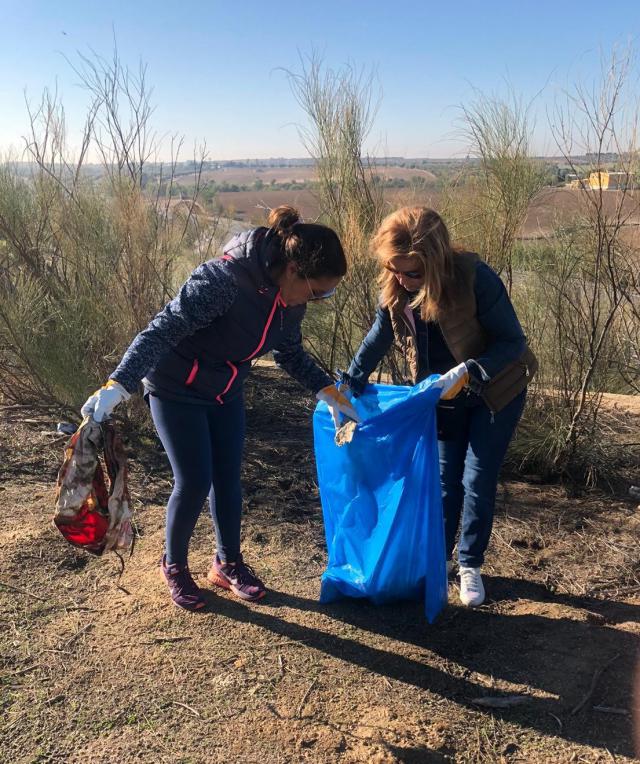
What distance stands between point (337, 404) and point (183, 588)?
0.94 metres

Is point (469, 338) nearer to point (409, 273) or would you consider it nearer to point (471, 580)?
point (409, 273)

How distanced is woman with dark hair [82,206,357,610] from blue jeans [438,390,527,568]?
424 millimetres

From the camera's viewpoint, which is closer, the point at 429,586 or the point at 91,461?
the point at 91,461

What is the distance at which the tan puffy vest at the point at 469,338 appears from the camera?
212cm

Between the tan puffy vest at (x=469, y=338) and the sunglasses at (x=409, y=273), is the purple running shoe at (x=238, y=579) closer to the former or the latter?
the tan puffy vest at (x=469, y=338)

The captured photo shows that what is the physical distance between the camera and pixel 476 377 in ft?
7.14

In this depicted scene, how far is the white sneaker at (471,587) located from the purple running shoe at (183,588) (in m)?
1.01

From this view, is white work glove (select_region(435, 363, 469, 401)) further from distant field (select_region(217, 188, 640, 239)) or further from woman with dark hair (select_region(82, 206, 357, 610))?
distant field (select_region(217, 188, 640, 239))

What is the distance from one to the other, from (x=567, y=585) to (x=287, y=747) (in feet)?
4.54

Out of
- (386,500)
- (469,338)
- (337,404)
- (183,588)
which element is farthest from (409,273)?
(183,588)

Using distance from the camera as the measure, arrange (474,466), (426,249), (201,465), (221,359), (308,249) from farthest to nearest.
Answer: (474,466), (201,465), (221,359), (426,249), (308,249)

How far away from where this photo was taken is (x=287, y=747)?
6.05ft

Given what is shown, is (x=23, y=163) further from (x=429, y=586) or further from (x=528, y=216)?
(x=429, y=586)

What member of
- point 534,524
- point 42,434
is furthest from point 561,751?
point 42,434
